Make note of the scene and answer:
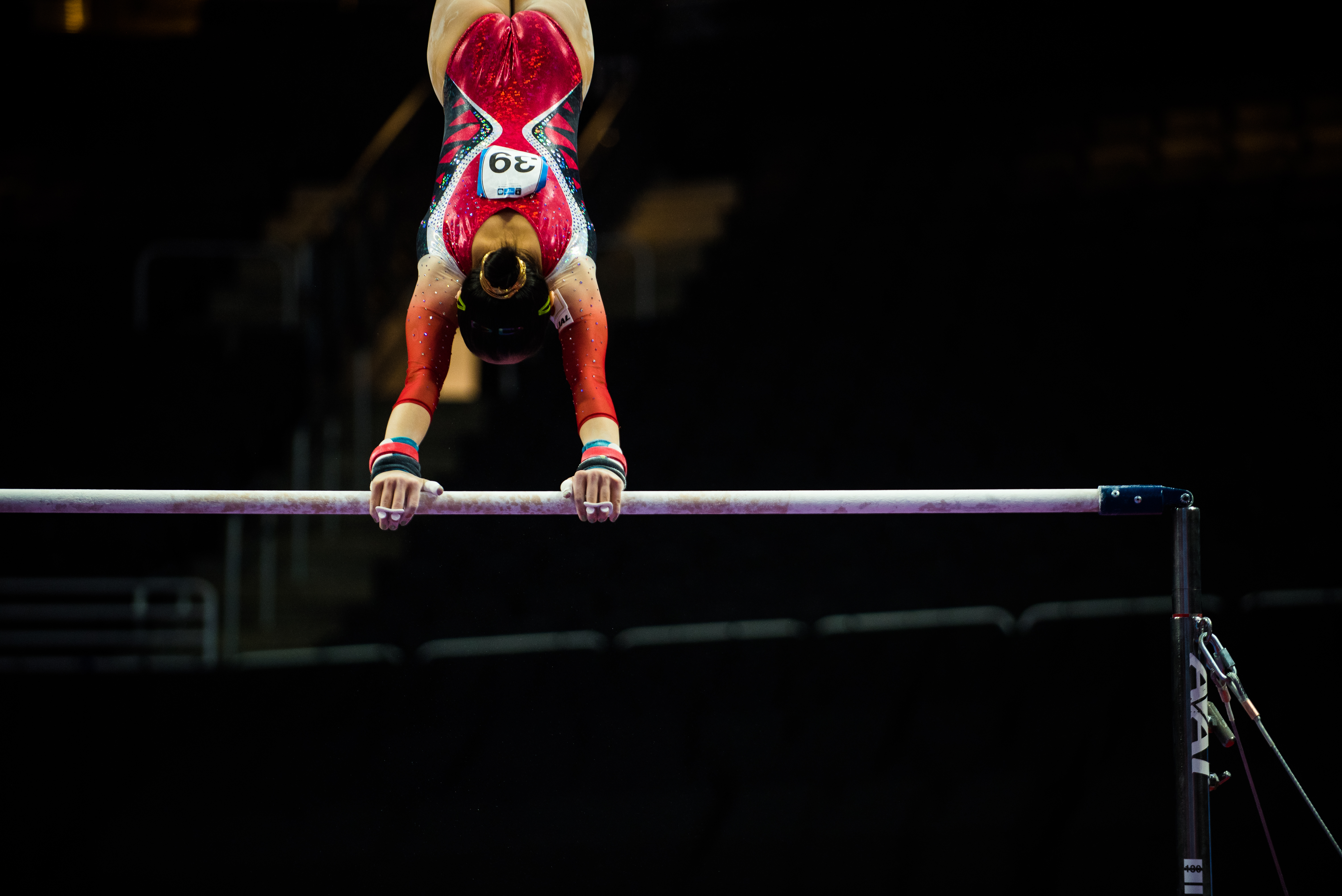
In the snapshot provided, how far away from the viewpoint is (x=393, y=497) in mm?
2775

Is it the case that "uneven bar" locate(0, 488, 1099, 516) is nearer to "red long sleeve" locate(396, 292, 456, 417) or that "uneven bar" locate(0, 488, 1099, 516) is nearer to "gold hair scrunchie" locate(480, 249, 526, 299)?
"red long sleeve" locate(396, 292, 456, 417)

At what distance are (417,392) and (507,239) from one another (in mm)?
464

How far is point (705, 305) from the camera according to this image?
306 inches

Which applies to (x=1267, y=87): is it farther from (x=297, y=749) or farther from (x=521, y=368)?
(x=297, y=749)

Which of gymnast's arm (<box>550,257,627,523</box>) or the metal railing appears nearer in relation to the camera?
gymnast's arm (<box>550,257,627,523</box>)

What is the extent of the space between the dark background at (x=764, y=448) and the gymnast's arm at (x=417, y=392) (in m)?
2.16

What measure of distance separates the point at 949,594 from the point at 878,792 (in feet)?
4.61

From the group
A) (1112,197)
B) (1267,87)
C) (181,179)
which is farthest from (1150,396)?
(181,179)

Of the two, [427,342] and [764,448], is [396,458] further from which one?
[764,448]

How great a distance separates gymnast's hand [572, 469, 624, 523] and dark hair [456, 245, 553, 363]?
0.39 m

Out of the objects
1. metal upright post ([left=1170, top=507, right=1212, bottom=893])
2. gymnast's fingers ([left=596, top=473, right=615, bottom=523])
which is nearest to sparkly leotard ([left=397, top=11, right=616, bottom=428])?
Result: gymnast's fingers ([left=596, top=473, right=615, bottom=523])

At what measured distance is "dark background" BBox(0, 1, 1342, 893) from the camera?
15.1 ft

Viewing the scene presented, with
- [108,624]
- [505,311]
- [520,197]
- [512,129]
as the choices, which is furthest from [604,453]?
[108,624]

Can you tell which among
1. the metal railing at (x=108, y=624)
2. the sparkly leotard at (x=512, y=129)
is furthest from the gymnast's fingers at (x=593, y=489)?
the metal railing at (x=108, y=624)
